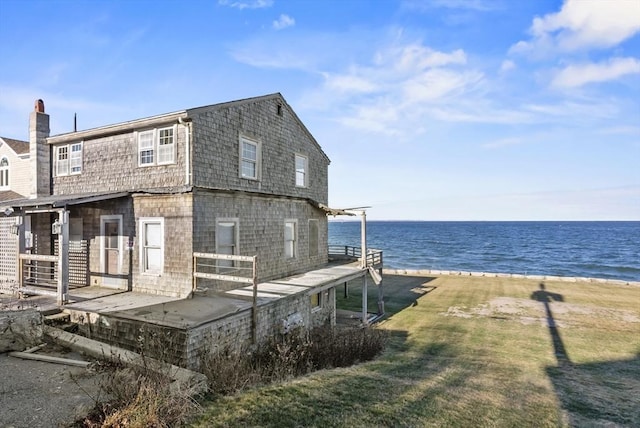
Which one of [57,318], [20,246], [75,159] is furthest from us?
[75,159]

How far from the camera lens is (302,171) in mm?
19906

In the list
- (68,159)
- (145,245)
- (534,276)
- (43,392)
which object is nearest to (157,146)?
(145,245)

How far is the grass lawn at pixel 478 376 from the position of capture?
6.72 meters

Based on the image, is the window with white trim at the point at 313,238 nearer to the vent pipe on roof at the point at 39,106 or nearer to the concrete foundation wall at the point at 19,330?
the concrete foundation wall at the point at 19,330

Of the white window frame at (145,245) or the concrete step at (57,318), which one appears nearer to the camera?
the concrete step at (57,318)

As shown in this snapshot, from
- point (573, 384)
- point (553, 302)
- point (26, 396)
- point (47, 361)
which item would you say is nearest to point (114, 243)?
point (47, 361)

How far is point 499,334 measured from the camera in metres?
16.6

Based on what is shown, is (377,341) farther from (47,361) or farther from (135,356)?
(47,361)

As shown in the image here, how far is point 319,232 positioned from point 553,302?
623 inches

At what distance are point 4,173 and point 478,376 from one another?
23676mm

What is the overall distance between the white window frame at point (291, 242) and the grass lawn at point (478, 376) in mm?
5721

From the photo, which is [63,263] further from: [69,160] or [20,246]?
[69,160]

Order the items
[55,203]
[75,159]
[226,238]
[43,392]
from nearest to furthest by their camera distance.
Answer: [43,392]
[55,203]
[226,238]
[75,159]

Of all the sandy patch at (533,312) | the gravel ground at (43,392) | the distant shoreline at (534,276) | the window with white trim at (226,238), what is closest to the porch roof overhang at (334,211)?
the window with white trim at (226,238)
